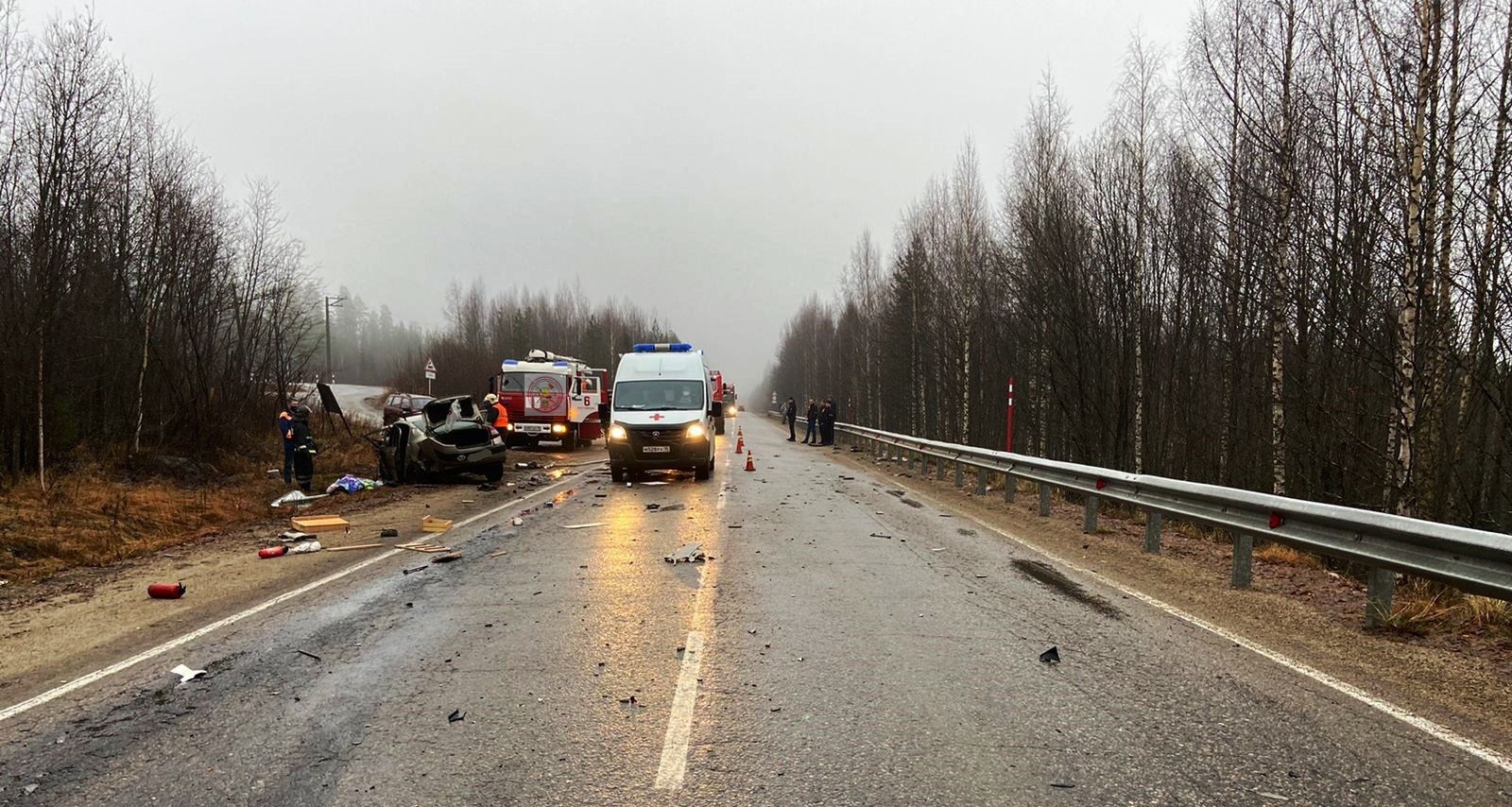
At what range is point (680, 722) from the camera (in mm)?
3521

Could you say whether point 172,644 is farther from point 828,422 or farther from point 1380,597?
point 828,422

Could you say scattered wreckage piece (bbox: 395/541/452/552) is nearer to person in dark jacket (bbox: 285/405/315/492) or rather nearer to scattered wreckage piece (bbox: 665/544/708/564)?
scattered wreckage piece (bbox: 665/544/708/564)

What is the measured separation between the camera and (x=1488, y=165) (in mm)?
7121

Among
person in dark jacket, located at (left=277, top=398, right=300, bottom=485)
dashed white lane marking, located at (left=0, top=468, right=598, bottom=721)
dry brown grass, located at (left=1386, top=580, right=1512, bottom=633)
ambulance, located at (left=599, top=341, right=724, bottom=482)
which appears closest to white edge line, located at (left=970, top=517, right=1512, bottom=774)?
dry brown grass, located at (left=1386, top=580, right=1512, bottom=633)

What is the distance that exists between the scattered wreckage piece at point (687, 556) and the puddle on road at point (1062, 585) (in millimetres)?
3162

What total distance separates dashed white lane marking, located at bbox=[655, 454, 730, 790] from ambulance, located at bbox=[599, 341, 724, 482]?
8866mm

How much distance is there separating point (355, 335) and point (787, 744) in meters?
161

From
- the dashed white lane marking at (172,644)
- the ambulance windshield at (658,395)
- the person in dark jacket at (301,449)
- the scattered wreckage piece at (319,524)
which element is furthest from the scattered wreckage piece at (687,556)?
the person in dark jacket at (301,449)

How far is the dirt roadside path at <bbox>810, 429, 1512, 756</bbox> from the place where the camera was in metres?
3.91

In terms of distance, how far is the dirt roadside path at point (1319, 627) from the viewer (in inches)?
154

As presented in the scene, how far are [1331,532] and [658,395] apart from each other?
12167 millimetres

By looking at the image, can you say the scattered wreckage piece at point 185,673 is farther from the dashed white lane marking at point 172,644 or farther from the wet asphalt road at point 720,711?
the dashed white lane marking at point 172,644

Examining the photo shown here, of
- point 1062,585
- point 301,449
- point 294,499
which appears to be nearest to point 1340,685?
point 1062,585

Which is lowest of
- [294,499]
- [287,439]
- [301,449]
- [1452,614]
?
[294,499]
